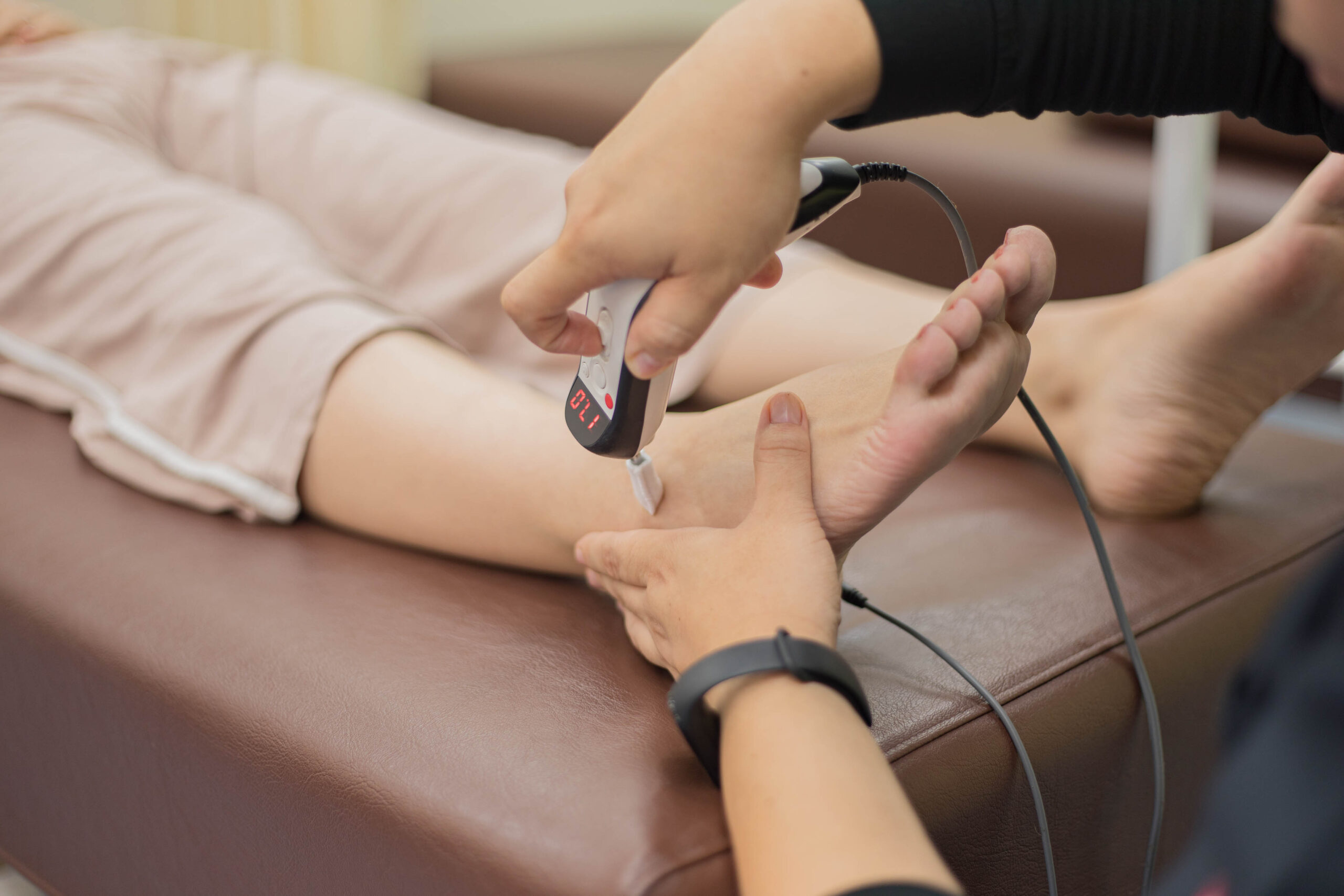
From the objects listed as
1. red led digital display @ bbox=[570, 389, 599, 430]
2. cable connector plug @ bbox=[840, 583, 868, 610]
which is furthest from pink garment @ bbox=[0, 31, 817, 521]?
cable connector plug @ bbox=[840, 583, 868, 610]

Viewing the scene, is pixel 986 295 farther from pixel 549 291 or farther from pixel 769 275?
pixel 549 291

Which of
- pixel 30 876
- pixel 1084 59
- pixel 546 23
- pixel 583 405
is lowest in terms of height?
pixel 30 876

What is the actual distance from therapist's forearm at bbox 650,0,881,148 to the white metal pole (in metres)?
0.76

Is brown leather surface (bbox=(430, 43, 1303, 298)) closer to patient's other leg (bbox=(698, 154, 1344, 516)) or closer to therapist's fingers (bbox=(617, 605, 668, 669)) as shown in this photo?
patient's other leg (bbox=(698, 154, 1344, 516))

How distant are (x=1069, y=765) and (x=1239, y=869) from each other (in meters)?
0.30

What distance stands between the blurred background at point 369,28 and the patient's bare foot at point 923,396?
1.97m

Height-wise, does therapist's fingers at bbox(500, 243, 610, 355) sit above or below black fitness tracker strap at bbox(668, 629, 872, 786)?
above

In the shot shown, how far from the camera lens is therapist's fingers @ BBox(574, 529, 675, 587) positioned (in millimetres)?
608

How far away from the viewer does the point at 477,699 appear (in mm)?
587

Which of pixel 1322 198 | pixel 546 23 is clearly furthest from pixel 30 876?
pixel 546 23

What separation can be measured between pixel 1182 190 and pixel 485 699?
2.93 ft

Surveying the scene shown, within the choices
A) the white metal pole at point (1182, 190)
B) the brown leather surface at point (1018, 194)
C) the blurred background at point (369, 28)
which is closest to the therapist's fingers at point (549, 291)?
the white metal pole at point (1182, 190)

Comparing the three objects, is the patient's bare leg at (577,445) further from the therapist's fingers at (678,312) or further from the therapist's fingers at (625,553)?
the therapist's fingers at (678,312)

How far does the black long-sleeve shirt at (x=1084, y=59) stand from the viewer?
0.47 metres
